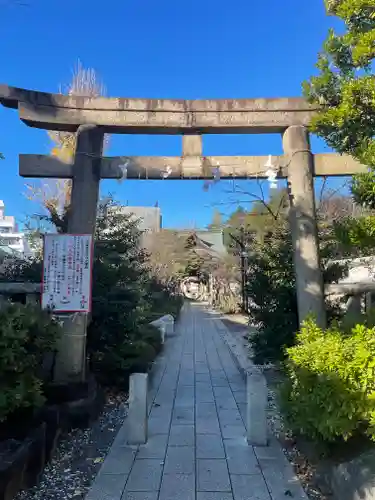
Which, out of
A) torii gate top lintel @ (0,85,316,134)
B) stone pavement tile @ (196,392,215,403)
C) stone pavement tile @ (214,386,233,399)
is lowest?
stone pavement tile @ (196,392,215,403)

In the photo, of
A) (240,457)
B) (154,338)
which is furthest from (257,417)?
(154,338)

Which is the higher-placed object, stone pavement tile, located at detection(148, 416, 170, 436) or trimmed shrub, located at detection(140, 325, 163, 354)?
trimmed shrub, located at detection(140, 325, 163, 354)

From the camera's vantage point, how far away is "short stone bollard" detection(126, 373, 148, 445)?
4699 millimetres

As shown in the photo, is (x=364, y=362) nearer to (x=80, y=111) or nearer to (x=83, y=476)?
(x=83, y=476)

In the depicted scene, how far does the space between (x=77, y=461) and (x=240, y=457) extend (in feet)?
5.37

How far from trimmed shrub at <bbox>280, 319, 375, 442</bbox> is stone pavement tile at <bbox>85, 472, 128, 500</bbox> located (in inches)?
61.9

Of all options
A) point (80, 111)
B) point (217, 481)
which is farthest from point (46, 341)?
point (80, 111)

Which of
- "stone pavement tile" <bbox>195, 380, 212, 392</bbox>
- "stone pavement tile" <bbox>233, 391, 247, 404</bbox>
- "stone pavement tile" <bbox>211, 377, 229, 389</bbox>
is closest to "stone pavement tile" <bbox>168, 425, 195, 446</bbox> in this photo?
"stone pavement tile" <bbox>233, 391, 247, 404</bbox>

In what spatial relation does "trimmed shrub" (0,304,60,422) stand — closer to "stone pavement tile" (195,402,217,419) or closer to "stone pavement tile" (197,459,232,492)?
"stone pavement tile" (197,459,232,492)

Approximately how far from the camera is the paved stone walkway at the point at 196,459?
11.8ft

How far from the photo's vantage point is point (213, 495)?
3541 millimetres

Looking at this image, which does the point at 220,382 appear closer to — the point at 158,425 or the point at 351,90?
the point at 158,425

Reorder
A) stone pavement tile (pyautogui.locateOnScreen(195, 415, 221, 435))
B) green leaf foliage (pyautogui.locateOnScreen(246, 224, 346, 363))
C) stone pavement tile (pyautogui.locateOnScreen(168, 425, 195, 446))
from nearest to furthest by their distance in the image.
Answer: stone pavement tile (pyautogui.locateOnScreen(168, 425, 195, 446))
stone pavement tile (pyautogui.locateOnScreen(195, 415, 221, 435))
green leaf foliage (pyautogui.locateOnScreen(246, 224, 346, 363))

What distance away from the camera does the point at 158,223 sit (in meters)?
36.9
